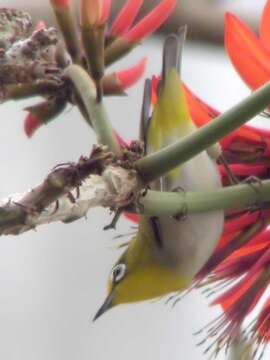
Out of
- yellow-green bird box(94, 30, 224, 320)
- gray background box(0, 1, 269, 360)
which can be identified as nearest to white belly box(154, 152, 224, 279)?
yellow-green bird box(94, 30, 224, 320)

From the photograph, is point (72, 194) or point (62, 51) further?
point (62, 51)

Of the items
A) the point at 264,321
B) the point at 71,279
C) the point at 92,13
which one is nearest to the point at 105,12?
the point at 92,13

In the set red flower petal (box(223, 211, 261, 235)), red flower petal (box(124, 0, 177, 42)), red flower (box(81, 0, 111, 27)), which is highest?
red flower (box(81, 0, 111, 27))

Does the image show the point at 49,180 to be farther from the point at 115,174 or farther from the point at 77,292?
the point at 77,292

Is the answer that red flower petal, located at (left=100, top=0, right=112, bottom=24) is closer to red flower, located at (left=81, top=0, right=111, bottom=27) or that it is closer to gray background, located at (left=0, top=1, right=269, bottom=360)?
red flower, located at (left=81, top=0, right=111, bottom=27)

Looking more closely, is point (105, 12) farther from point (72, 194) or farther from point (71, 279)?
point (71, 279)

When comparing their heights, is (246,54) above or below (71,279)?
above

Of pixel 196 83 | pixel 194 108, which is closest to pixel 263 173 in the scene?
pixel 194 108
